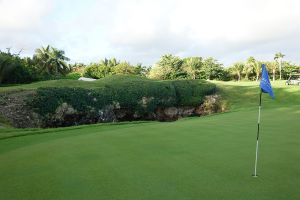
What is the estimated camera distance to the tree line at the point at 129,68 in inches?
1932

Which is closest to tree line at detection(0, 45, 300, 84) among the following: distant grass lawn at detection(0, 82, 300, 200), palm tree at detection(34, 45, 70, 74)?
palm tree at detection(34, 45, 70, 74)

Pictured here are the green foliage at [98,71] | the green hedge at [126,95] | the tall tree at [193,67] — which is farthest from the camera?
the green foliage at [98,71]

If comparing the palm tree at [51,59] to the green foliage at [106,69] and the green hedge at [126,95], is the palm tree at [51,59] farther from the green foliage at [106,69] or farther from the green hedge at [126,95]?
the green hedge at [126,95]

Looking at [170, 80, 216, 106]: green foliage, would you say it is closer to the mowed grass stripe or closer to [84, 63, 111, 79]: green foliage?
the mowed grass stripe

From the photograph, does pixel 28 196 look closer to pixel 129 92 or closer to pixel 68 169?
pixel 68 169

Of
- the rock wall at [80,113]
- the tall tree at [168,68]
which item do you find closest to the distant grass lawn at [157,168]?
the rock wall at [80,113]

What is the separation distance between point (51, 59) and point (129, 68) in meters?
20.4

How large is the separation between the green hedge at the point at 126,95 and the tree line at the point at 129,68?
1923cm

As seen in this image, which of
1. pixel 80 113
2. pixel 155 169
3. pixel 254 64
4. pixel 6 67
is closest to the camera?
pixel 155 169

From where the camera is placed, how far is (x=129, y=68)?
273ft

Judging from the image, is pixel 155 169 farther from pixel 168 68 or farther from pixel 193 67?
pixel 193 67

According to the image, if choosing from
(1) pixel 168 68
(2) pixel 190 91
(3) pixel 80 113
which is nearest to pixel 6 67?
(3) pixel 80 113

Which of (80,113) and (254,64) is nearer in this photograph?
(80,113)

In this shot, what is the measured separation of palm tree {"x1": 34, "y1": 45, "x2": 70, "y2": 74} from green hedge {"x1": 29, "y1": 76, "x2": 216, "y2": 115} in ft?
119
